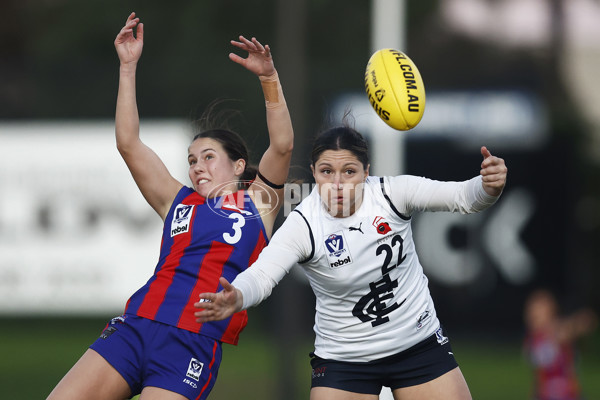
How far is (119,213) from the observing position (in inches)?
442

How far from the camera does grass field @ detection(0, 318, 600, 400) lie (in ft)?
31.6

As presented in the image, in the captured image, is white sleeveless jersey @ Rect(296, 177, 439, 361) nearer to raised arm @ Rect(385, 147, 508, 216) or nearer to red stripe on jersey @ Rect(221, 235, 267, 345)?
raised arm @ Rect(385, 147, 508, 216)

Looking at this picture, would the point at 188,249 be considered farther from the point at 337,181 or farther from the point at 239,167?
the point at 337,181

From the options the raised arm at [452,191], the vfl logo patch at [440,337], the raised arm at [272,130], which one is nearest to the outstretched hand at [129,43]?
the raised arm at [272,130]

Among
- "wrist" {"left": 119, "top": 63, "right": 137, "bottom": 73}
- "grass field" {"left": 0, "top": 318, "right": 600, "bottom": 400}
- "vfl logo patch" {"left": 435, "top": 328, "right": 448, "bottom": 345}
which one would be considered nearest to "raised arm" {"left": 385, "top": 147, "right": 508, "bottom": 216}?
"vfl logo patch" {"left": 435, "top": 328, "right": 448, "bottom": 345}

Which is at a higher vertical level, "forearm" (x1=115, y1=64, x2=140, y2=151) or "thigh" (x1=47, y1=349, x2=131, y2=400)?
"forearm" (x1=115, y1=64, x2=140, y2=151)

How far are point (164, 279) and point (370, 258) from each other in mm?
991

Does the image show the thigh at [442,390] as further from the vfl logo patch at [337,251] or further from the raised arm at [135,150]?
the raised arm at [135,150]

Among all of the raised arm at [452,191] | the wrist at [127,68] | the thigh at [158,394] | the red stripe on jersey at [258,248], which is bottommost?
the thigh at [158,394]

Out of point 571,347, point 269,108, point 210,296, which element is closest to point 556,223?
point 571,347

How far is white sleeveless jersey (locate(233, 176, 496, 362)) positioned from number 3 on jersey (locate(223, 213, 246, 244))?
330 mm

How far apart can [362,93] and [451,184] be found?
744 cm

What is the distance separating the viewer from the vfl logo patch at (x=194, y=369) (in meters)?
4.05

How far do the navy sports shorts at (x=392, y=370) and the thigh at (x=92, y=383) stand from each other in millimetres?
912
